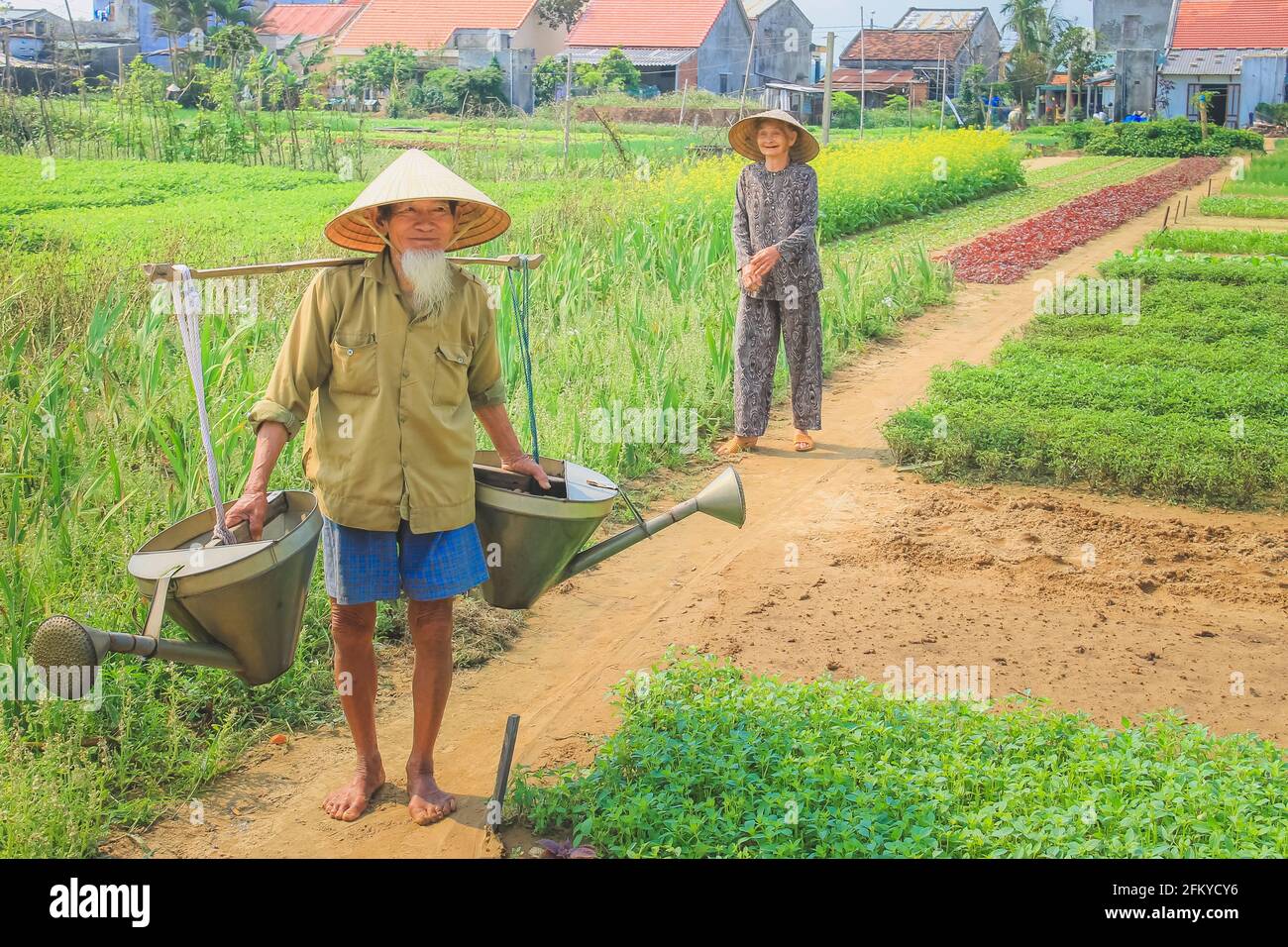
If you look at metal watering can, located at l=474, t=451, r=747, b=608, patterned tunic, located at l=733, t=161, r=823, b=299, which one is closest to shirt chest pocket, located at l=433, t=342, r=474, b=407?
metal watering can, located at l=474, t=451, r=747, b=608

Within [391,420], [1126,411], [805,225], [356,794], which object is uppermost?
[805,225]

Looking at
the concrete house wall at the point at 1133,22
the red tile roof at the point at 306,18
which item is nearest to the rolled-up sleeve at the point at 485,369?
the red tile roof at the point at 306,18

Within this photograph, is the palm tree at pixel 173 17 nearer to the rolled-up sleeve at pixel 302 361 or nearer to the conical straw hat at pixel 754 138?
the conical straw hat at pixel 754 138

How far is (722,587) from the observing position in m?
5.23

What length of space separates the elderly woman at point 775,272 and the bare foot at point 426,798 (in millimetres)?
3911

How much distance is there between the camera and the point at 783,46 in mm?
51031

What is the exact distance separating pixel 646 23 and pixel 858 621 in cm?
4493

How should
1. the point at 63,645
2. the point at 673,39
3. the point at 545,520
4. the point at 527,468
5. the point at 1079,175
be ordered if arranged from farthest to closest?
the point at 673,39, the point at 1079,175, the point at 527,468, the point at 545,520, the point at 63,645

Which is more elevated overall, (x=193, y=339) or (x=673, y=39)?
(x=673, y=39)

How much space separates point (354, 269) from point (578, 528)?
34.9 inches

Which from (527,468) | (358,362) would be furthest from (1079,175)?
(358,362)

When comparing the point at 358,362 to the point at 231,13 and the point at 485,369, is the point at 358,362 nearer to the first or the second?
the point at 485,369

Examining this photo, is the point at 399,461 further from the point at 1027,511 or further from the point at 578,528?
the point at 1027,511

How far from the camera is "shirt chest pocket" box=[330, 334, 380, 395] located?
3160 millimetres
